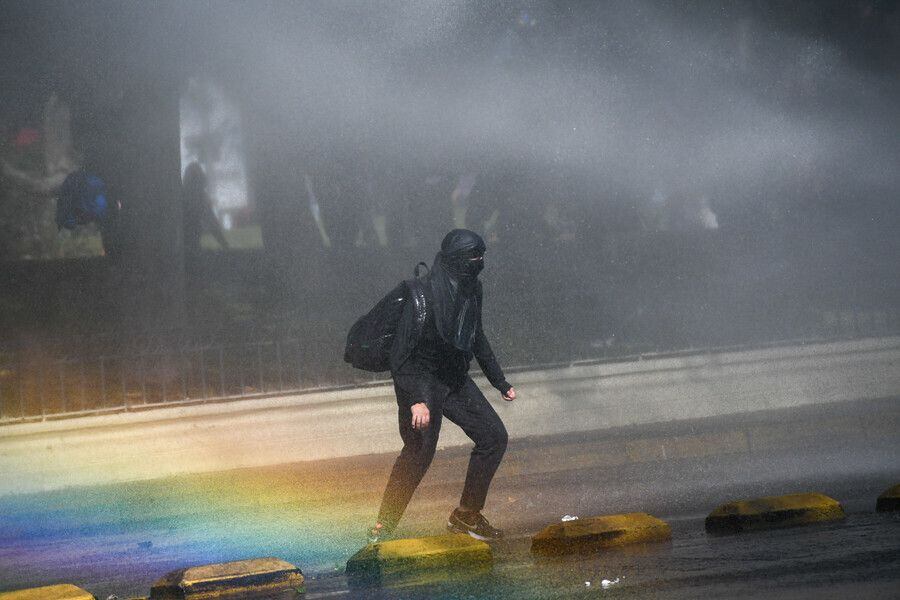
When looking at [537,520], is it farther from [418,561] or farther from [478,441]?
[418,561]

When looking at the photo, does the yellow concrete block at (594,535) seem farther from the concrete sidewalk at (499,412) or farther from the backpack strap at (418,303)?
the concrete sidewalk at (499,412)

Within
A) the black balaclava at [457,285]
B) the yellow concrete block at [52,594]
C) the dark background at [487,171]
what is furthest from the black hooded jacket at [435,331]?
the dark background at [487,171]

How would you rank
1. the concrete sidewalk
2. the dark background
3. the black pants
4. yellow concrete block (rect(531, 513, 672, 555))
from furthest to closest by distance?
the dark background, the concrete sidewalk, the black pants, yellow concrete block (rect(531, 513, 672, 555))

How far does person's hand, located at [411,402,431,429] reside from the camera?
6.07m

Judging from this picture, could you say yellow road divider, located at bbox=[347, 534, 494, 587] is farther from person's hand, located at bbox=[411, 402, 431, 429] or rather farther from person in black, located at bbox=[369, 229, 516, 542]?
person's hand, located at bbox=[411, 402, 431, 429]

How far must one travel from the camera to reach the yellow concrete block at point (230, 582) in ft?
18.0

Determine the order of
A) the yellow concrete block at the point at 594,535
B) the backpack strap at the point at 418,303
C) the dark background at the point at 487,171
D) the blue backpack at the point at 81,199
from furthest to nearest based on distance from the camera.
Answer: the blue backpack at the point at 81,199, the dark background at the point at 487,171, the backpack strap at the point at 418,303, the yellow concrete block at the point at 594,535

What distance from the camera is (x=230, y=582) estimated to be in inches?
218

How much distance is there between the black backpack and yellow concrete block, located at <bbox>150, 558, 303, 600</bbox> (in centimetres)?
104

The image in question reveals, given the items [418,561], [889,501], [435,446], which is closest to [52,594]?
[418,561]

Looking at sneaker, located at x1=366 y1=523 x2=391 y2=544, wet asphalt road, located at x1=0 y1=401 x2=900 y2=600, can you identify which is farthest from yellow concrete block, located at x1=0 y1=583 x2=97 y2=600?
sneaker, located at x1=366 y1=523 x2=391 y2=544

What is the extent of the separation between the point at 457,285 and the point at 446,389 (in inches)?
19.4

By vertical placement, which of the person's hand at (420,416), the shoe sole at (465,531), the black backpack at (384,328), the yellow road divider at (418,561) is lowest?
the yellow road divider at (418,561)

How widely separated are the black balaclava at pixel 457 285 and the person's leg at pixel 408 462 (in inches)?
12.9
